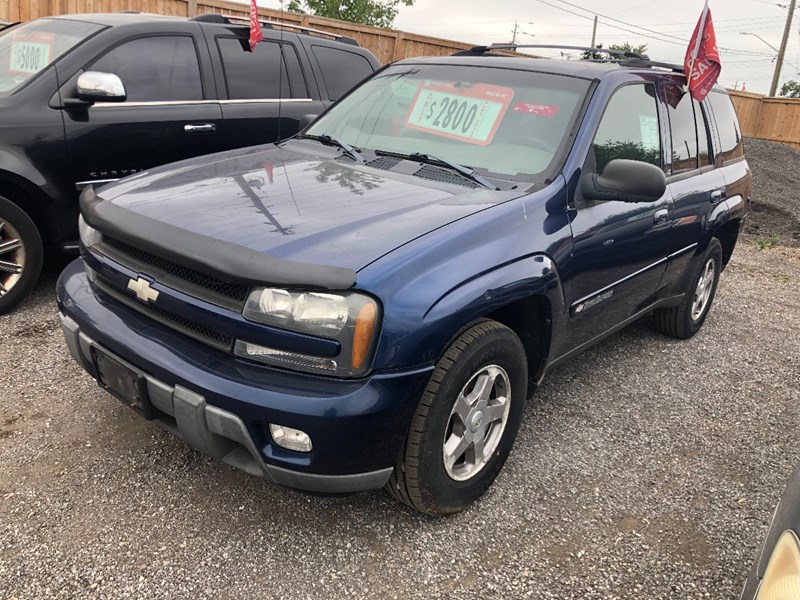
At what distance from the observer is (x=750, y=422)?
3.79 m

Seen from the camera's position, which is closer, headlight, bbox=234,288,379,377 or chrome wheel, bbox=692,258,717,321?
headlight, bbox=234,288,379,377

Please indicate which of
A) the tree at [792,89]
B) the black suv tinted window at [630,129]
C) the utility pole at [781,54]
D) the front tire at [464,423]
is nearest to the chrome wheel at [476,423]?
the front tire at [464,423]

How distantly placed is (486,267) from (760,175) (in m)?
14.9

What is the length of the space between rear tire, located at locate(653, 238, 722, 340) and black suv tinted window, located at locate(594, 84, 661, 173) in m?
1.21

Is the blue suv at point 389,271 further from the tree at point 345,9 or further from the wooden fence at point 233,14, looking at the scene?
the tree at point 345,9

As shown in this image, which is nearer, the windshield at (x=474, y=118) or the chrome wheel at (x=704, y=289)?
the windshield at (x=474, y=118)

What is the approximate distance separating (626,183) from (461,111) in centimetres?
90

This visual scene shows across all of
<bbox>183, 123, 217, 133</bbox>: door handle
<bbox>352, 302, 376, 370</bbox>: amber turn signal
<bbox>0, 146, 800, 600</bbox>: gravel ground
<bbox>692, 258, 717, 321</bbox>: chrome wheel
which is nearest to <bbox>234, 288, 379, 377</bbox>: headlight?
<bbox>352, 302, 376, 370</bbox>: amber turn signal

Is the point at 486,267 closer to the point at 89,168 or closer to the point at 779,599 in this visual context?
the point at 779,599

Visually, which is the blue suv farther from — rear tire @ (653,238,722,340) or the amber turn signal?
rear tire @ (653,238,722,340)

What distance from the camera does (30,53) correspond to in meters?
4.46

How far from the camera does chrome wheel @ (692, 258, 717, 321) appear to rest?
475 cm

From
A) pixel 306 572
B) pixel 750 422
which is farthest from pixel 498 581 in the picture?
pixel 750 422

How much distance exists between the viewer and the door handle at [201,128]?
186 inches
